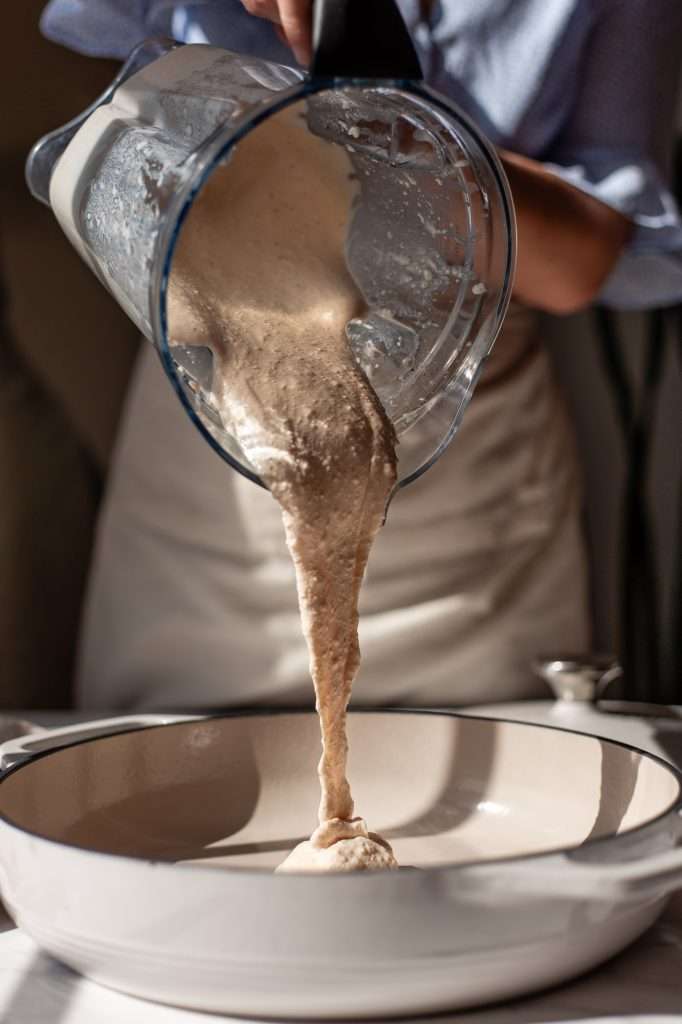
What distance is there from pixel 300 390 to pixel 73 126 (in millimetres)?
165

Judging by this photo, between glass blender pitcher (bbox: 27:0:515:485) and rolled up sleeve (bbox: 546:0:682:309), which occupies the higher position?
glass blender pitcher (bbox: 27:0:515:485)

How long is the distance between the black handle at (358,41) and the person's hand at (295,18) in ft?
0.45

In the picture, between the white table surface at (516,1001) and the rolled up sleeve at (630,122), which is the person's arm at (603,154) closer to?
the rolled up sleeve at (630,122)

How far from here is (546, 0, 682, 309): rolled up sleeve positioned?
0.86 meters

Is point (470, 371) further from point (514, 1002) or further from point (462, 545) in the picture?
point (462, 545)

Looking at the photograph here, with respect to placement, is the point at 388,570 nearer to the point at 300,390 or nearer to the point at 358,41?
the point at 300,390

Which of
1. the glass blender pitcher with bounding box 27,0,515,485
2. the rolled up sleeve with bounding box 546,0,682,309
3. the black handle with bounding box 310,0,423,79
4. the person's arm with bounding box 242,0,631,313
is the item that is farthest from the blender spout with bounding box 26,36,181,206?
the rolled up sleeve with bounding box 546,0,682,309

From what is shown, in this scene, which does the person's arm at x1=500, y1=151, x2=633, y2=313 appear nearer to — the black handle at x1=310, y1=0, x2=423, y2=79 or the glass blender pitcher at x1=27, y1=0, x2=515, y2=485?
the glass blender pitcher at x1=27, y1=0, x2=515, y2=485

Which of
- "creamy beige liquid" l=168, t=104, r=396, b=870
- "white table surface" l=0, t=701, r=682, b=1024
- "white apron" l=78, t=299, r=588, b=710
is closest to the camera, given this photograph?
"white table surface" l=0, t=701, r=682, b=1024

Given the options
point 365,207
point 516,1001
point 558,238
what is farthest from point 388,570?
point 516,1001

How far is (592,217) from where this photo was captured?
2.78 feet

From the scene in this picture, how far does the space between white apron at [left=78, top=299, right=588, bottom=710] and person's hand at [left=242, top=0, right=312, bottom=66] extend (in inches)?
17.9

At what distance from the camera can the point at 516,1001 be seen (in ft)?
1.23

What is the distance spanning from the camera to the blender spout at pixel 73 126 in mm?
529
